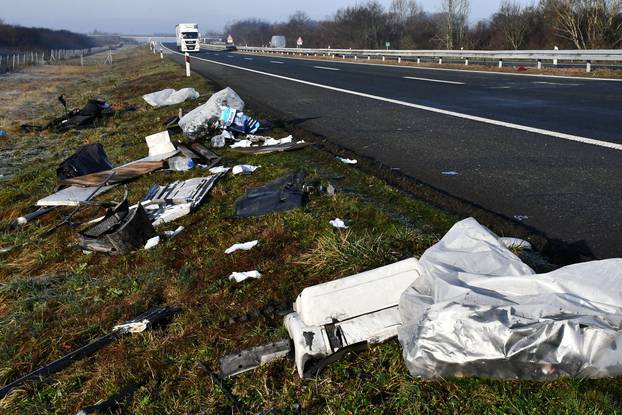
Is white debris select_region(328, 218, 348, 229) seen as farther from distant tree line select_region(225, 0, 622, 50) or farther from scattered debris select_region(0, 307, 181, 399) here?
distant tree line select_region(225, 0, 622, 50)

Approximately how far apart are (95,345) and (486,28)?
1760 inches

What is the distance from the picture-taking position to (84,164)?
6961mm

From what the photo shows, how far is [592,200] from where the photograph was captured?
4055 mm

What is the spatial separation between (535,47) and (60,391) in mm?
36566

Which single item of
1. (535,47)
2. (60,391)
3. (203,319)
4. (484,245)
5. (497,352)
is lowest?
(60,391)

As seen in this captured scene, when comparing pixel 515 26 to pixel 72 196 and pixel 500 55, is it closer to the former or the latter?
pixel 500 55

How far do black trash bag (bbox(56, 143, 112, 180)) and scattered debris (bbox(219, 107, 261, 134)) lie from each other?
170 cm

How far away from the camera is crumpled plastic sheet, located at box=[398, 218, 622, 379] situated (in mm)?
A: 1908

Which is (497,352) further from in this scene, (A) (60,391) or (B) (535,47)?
(B) (535,47)

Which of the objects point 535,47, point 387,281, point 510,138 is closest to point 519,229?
point 387,281

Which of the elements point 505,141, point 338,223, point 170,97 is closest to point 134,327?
point 338,223

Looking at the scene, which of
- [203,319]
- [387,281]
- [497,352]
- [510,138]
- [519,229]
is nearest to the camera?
[497,352]

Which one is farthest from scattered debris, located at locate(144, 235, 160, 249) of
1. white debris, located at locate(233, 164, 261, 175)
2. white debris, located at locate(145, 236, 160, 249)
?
white debris, located at locate(233, 164, 261, 175)

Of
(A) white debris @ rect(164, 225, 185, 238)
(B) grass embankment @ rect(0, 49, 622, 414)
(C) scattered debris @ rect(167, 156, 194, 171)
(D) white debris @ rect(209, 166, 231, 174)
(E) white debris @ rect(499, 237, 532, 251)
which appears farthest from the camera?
(C) scattered debris @ rect(167, 156, 194, 171)
